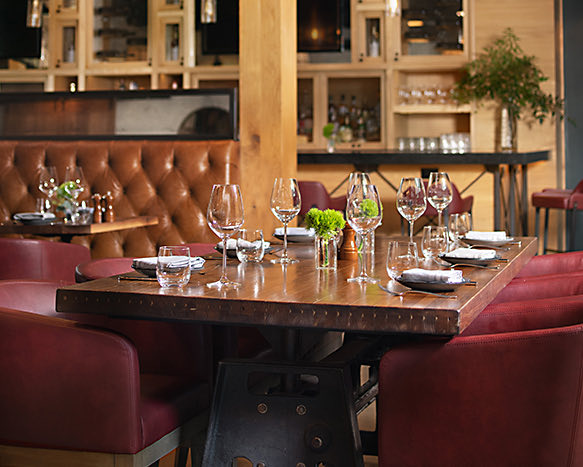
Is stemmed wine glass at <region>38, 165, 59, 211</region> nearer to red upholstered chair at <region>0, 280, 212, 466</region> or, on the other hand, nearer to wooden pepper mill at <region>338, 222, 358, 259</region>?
wooden pepper mill at <region>338, 222, 358, 259</region>

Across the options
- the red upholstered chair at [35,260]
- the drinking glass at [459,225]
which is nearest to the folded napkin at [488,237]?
the drinking glass at [459,225]

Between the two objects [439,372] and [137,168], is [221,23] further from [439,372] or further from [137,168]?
[439,372]

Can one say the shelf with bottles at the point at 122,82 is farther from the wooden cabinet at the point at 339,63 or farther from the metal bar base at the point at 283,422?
the metal bar base at the point at 283,422

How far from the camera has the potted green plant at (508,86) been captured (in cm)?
797

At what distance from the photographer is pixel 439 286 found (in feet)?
5.74

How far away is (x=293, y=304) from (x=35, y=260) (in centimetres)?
194

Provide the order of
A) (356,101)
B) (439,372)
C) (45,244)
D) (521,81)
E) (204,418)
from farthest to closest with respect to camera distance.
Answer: (356,101) < (521,81) < (45,244) < (204,418) < (439,372)

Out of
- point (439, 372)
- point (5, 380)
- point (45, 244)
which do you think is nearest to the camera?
point (439, 372)

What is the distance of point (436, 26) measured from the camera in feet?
27.1

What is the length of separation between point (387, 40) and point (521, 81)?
1430 millimetres

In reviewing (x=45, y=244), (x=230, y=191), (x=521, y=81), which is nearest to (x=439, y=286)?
(x=230, y=191)

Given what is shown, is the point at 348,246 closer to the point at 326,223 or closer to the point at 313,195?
the point at 326,223

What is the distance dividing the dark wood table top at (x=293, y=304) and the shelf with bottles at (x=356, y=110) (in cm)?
649

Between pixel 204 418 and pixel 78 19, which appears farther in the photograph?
pixel 78 19
